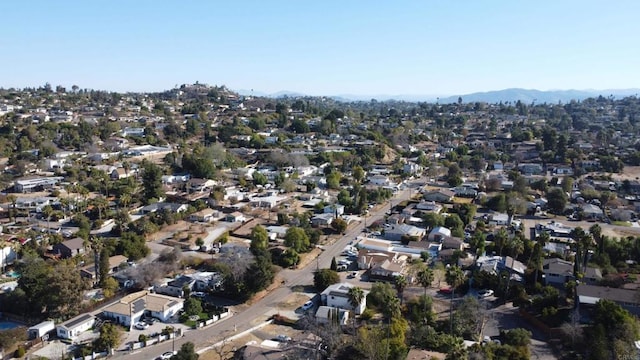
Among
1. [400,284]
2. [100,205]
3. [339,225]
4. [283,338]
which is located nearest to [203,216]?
[100,205]

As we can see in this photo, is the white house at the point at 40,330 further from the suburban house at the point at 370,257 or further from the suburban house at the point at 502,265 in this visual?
the suburban house at the point at 502,265

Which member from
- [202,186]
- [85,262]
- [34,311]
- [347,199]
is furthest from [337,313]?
[202,186]

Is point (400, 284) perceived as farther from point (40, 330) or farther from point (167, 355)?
point (40, 330)

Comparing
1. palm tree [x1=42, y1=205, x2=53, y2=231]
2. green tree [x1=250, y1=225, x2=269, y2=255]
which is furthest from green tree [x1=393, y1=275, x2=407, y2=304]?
palm tree [x1=42, y1=205, x2=53, y2=231]

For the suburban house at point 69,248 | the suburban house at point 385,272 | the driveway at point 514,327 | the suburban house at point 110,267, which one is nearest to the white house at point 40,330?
the suburban house at point 110,267

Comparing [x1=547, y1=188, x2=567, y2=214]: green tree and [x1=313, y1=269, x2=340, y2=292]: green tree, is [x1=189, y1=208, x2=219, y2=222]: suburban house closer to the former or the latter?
[x1=313, y1=269, x2=340, y2=292]: green tree

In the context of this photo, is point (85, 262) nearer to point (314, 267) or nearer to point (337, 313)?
point (314, 267)
